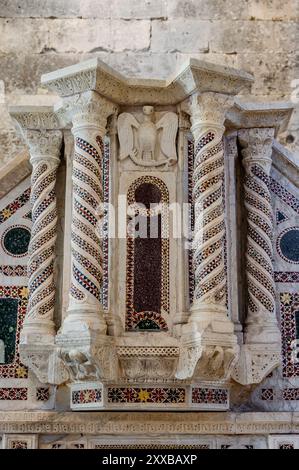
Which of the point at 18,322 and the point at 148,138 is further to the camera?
the point at 18,322

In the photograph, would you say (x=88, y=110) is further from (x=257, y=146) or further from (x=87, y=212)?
(x=257, y=146)

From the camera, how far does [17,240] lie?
20.3 feet

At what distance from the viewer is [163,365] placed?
216 inches

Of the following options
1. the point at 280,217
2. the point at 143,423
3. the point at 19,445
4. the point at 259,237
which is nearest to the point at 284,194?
the point at 280,217

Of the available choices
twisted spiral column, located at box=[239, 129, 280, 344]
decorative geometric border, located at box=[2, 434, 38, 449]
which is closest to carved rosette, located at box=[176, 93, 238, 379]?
twisted spiral column, located at box=[239, 129, 280, 344]

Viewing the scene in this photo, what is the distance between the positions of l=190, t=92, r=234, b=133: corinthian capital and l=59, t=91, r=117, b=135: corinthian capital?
1.97 feet

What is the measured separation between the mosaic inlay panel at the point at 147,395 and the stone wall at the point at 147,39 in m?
3.15

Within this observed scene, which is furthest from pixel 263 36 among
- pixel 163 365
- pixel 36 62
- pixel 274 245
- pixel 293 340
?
pixel 163 365

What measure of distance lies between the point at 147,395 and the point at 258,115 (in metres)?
2.14

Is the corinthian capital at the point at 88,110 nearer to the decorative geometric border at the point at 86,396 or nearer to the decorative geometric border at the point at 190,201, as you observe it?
the decorative geometric border at the point at 190,201

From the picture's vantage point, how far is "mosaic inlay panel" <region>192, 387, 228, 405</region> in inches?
217

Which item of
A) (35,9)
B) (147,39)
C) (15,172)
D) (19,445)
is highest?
(35,9)

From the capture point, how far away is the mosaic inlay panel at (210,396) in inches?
217
